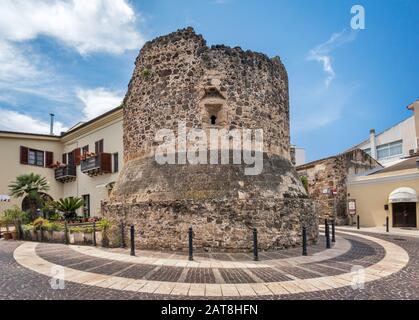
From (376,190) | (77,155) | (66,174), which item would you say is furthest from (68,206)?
(376,190)

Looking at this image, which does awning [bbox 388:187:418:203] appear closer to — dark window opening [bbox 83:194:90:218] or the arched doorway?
the arched doorway

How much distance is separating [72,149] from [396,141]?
30007mm

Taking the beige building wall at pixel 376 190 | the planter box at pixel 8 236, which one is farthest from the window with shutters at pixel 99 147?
the beige building wall at pixel 376 190

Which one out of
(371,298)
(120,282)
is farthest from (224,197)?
(371,298)

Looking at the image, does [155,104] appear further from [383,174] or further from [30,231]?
[383,174]

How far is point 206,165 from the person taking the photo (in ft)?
35.2

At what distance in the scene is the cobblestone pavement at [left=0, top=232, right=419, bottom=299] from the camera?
5.32 meters

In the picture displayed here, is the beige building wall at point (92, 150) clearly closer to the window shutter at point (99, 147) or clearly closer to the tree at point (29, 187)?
the window shutter at point (99, 147)

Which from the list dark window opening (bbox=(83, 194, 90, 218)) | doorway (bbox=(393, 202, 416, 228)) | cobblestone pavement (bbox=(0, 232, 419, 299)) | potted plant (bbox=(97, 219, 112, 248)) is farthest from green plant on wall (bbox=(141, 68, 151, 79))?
doorway (bbox=(393, 202, 416, 228))

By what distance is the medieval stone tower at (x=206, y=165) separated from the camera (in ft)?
31.9

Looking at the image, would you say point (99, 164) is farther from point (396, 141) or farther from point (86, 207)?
point (396, 141)

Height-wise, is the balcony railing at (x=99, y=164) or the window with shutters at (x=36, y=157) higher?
the window with shutters at (x=36, y=157)

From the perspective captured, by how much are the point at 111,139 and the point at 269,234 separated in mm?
13491

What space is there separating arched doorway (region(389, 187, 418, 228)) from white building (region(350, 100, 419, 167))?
7.04 meters
